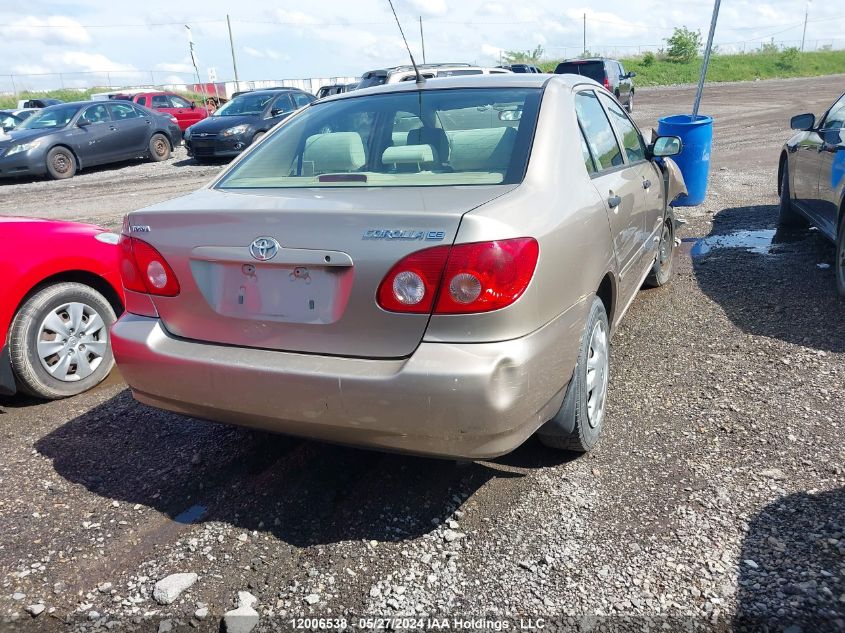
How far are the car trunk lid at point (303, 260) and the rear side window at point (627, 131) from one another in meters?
1.93

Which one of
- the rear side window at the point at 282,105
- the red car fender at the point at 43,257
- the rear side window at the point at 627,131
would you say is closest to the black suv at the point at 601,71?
the rear side window at the point at 282,105

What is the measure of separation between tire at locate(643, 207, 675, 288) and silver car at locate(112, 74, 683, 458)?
7.72 feet

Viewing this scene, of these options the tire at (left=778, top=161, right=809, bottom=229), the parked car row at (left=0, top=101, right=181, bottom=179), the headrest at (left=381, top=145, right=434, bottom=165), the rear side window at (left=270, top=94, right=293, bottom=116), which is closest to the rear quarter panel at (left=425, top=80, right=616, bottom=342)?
the headrest at (left=381, top=145, right=434, bottom=165)

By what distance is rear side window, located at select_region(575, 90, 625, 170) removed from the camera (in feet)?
11.7

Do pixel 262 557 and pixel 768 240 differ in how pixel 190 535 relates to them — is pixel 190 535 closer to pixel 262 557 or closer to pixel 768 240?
pixel 262 557

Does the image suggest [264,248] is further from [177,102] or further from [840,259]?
[177,102]

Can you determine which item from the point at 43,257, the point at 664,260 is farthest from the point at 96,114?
the point at 664,260

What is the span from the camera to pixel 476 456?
250 cm

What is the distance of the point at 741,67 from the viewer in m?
54.5

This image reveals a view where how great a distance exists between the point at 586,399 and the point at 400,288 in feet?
3.67

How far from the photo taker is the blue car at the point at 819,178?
539cm

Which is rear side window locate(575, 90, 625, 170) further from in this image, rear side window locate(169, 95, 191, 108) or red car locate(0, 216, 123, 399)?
rear side window locate(169, 95, 191, 108)

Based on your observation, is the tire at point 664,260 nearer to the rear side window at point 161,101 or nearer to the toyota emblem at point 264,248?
the toyota emblem at point 264,248

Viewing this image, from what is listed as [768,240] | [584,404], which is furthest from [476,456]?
[768,240]
